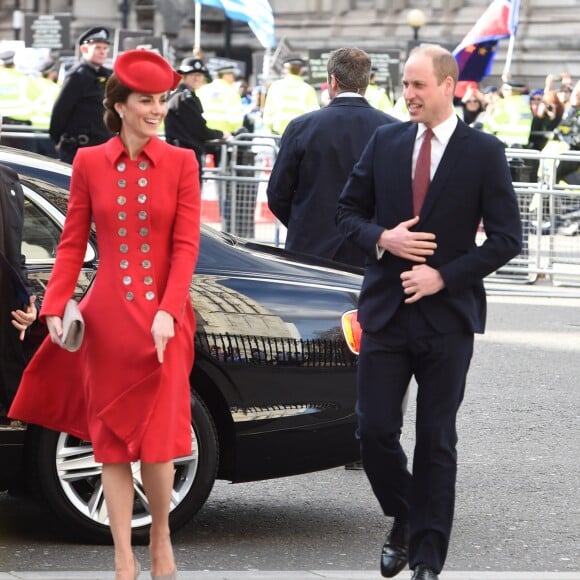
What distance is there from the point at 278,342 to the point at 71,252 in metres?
1.34

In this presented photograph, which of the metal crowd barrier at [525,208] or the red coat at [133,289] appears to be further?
the metal crowd barrier at [525,208]

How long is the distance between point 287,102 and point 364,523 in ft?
48.3

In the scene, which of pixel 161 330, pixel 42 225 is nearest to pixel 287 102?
pixel 42 225

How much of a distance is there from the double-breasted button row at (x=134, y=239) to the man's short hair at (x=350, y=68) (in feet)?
10.3

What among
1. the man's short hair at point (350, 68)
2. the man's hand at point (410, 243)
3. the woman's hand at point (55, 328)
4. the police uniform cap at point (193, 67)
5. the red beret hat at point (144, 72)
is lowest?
the woman's hand at point (55, 328)

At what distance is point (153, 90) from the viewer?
192 inches

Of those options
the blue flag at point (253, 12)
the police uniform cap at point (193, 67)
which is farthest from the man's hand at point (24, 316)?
the blue flag at point (253, 12)

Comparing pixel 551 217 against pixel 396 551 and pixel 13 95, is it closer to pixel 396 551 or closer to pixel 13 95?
pixel 13 95

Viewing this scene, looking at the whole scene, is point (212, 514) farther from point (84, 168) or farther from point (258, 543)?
point (84, 168)

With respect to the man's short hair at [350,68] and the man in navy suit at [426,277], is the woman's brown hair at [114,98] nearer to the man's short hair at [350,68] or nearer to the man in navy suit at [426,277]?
the man in navy suit at [426,277]

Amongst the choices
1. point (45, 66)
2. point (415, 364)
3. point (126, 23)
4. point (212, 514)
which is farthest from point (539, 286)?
point (126, 23)

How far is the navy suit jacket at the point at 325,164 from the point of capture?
7.89 m

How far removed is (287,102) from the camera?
829 inches

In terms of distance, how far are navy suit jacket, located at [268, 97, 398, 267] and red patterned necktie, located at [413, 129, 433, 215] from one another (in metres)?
2.55
